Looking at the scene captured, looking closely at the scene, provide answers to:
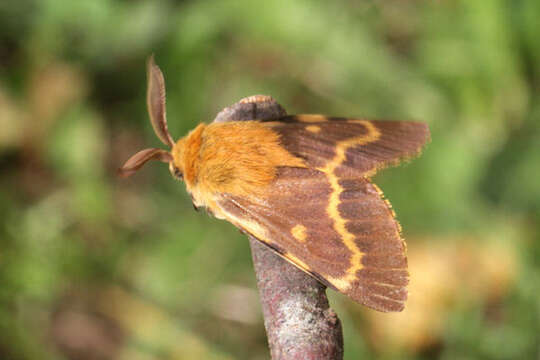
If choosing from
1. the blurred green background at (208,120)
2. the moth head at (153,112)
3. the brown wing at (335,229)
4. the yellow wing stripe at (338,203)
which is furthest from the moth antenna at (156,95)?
the blurred green background at (208,120)

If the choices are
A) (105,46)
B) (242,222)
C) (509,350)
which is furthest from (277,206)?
(105,46)

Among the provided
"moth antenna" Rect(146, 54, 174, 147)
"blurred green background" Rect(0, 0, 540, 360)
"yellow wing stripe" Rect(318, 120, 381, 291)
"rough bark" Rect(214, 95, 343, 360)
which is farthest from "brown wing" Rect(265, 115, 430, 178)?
"blurred green background" Rect(0, 0, 540, 360)

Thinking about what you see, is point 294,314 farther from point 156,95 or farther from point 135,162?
point 156,95

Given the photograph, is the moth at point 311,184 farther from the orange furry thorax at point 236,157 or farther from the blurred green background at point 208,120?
the blurred green background at point 208,120

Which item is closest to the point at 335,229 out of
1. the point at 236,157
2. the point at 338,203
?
the point at 338,203

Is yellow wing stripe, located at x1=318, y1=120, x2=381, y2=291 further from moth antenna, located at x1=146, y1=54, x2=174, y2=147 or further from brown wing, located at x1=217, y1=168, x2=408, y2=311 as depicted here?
moth antenna, located at x1=146, y1=54, x2=174, y2=147

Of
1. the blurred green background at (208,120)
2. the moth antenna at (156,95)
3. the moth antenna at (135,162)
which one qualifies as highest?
the moth antenna at (156,95)

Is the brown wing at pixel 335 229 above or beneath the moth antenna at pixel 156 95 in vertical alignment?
beneath
